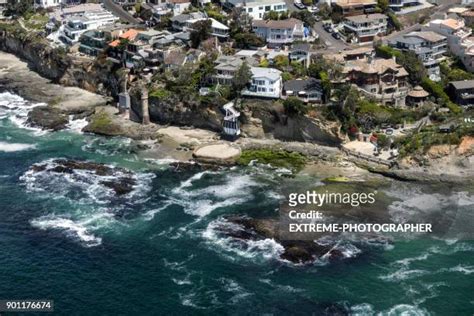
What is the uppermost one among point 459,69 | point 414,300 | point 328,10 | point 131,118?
point 328,10

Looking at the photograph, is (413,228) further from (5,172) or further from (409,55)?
(5,172)

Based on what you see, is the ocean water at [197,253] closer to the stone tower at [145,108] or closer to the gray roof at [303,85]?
the stone tower at [145,108]

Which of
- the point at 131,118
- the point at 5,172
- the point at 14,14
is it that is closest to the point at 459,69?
the point at 131,118

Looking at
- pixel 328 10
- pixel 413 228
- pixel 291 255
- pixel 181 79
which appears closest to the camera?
pixel 291 255

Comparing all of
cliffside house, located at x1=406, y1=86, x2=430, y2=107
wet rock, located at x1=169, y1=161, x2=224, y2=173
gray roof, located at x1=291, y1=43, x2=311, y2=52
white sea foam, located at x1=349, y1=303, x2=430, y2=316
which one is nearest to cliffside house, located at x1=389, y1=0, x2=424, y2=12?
gray roof, located at x1=291, y1=43, x2=311, y2=52

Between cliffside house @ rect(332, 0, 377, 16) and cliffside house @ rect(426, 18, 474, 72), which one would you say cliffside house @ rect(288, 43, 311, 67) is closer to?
cliffside house @ rect(332, 0, 377, 16)

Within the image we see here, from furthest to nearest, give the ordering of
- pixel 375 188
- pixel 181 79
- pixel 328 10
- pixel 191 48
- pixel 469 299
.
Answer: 1. pixel 328 10
2. pixel 191 48
3. pixel 181 79
4. pixel 375 188
5. pixel 469 299

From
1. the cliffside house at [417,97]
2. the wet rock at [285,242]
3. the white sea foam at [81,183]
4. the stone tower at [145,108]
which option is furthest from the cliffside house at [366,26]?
the wet rock at [285,242]
